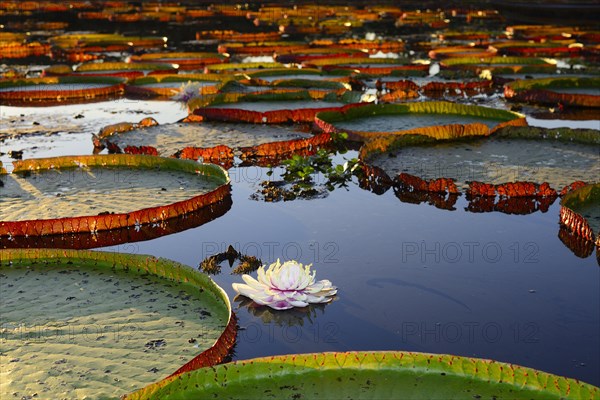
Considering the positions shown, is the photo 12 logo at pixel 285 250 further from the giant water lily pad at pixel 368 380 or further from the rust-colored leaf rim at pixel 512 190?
the giant water lily pad at pixel 368 380

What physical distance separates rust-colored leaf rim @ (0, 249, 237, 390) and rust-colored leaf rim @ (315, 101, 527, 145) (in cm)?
264

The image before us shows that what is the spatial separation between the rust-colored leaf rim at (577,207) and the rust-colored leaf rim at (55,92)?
20.3ft

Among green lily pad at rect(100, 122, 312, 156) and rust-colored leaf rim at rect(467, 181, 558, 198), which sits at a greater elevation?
rust-colored leaf rim at rect(467, 181, 558, 198)

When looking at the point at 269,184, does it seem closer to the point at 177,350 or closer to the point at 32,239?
the point at 32,239

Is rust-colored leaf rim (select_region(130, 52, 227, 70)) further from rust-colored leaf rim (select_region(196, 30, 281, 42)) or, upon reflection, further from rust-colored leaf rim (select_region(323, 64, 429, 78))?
rust-colored leaf rim (select_region(196, 30, 281, 42))

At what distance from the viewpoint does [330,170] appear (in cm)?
580

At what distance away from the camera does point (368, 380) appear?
2.56 metres

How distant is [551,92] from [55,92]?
5.04 m

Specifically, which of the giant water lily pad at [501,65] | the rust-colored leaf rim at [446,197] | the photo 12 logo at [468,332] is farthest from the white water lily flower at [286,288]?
the giant water lily pad at [501,65]

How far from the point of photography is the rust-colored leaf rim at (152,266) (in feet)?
10.00

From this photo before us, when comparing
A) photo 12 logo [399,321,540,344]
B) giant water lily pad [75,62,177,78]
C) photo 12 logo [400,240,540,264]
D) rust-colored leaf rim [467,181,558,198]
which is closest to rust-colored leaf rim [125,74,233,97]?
giant water lily pad [75,62,177,78]

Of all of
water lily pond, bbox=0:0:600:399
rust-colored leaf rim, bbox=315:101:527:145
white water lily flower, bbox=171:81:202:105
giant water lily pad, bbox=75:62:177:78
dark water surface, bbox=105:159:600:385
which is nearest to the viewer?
water lily pond, bbox=0:0:600:399

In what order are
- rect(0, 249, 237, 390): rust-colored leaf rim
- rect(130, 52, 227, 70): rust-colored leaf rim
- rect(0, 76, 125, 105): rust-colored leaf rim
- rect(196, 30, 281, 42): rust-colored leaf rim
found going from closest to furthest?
rect(0, 249, 237, 390): rust-colored leaf rim → rect(0, 76, 125, 105): rust-colored leaf rim → rect(130, 52, 227, 70): rust-colored leaf rim → rect(196, 30, 281, 42): rust-colored leaf rim

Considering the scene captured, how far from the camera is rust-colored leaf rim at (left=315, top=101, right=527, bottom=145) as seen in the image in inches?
250
